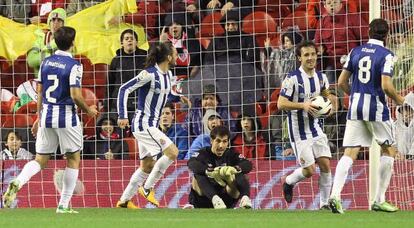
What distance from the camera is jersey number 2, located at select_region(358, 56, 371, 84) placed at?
42.8ft

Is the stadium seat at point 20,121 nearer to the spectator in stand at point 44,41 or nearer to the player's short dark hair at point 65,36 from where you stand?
the spectator in stand at point 44,41

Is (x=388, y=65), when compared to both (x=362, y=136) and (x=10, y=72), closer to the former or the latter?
(x=362, y=136)

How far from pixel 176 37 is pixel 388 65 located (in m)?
5.79

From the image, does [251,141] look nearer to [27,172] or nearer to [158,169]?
[158,169]

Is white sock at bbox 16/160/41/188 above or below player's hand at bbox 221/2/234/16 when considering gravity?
below

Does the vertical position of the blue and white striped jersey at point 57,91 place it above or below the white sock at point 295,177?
above

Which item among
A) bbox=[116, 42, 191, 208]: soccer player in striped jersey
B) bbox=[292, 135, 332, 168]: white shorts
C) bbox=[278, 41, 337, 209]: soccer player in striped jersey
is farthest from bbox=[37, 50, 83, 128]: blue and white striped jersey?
bbox=[292, 135, 332, 168]: white shorts

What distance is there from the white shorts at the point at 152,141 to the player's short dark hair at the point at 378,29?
2967mm

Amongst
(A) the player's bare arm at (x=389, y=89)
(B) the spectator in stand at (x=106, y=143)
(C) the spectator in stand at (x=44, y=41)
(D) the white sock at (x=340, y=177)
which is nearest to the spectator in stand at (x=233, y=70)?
(B) the spectator in stand at (x=106, y=143)

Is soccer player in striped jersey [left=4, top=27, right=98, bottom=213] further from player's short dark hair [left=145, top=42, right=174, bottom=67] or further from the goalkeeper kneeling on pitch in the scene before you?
the goalkeeper kneeling on pitch

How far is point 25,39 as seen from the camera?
1848cm

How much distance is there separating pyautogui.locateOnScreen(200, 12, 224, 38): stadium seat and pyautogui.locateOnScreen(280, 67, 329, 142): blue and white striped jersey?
3983 mm

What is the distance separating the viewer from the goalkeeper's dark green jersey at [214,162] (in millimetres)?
15156

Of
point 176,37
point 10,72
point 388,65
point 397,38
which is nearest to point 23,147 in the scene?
point 10,72
